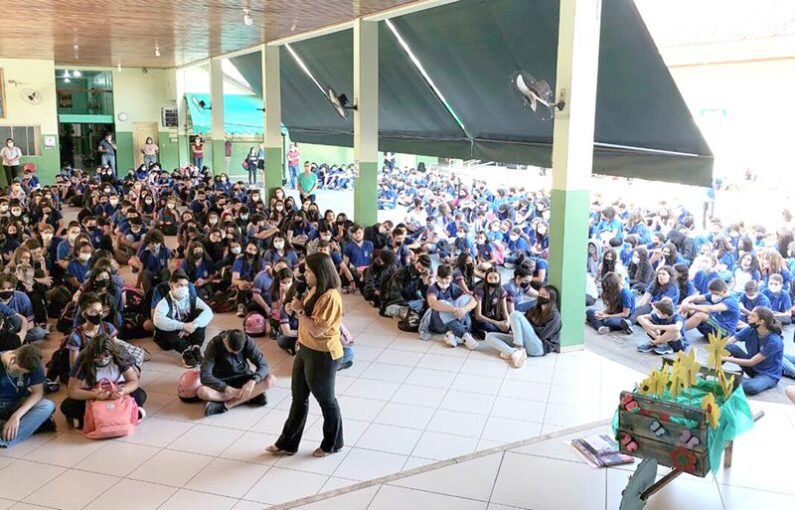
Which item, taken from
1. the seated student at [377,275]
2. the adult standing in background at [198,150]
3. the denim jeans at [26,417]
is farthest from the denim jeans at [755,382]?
the adult standing in background at [198,150]

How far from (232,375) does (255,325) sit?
209 cm

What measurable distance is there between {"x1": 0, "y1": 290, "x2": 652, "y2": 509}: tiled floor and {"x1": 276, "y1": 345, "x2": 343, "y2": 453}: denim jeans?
0.43 ft

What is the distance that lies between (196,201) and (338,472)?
36.3 feet

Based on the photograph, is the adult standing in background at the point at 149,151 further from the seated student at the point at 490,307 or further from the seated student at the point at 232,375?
the seated student at the point at 232,375

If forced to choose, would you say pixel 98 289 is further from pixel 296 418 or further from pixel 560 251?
pixel 560 251

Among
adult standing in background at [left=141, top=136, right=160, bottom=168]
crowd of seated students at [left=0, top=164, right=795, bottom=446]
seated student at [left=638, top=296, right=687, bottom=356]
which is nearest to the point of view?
crowd of seated students at [left=0, top=164, right=795, bottom=446]

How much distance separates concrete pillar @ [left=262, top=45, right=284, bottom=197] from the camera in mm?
16006

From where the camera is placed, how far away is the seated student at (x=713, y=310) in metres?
8.69

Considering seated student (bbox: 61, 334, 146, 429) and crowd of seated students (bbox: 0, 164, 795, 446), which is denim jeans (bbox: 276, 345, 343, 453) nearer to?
crowd of seated students (bbox: 0, 164, 795, 446)

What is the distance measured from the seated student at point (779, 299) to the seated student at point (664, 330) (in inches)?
64.3

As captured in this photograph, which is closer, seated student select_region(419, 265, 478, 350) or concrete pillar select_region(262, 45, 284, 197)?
seated student select_region(419, 265, 478, 350)

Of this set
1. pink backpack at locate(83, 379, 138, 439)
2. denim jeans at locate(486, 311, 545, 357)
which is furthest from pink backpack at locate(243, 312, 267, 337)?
denim jeans at locate(486, 311, 545, 357)

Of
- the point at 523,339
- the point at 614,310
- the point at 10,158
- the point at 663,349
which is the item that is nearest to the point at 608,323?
the point at 614,310

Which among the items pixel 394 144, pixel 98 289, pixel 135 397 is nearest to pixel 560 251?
pixel 135 397
